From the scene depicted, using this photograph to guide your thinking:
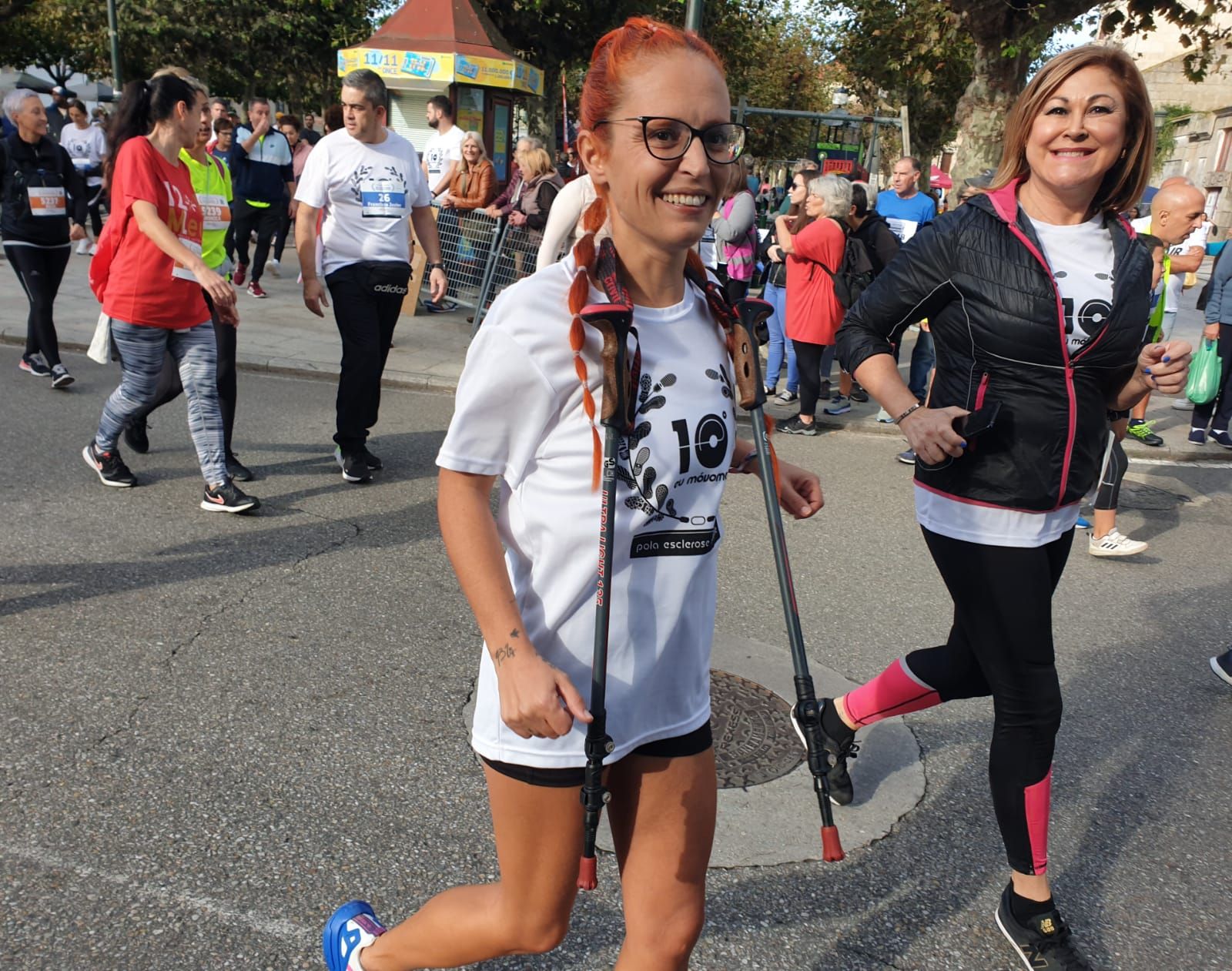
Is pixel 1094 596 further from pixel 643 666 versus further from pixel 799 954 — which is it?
pixel 643 666

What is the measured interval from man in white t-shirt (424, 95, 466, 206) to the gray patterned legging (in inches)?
267

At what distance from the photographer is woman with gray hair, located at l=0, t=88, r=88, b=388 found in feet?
Answer: 24.9

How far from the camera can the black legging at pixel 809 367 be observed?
27.0 ft

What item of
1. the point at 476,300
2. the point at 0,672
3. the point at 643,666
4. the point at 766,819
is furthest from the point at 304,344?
the point at 643,666

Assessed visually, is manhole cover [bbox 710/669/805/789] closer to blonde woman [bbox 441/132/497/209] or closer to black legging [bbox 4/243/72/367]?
black legging [bbox 4/243/72/367]

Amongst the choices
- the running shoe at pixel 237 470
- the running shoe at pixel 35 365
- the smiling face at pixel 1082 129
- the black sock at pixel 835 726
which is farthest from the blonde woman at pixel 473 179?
the smiling face at pixel 1082 129

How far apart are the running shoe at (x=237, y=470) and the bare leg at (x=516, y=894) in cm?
449

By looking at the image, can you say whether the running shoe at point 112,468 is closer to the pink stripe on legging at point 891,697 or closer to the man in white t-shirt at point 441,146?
the pink stripe on legging at point 891,697

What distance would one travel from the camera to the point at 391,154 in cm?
594

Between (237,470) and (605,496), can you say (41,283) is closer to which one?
(237,470)

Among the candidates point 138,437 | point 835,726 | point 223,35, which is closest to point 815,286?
point 138,437

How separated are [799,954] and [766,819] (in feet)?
1.83

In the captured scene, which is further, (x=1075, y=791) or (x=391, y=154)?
(x=391, y=154)

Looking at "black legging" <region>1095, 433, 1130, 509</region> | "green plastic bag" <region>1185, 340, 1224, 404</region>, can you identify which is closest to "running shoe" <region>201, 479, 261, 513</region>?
"black legging" <region>1095, 433, 1130, 509</region>
